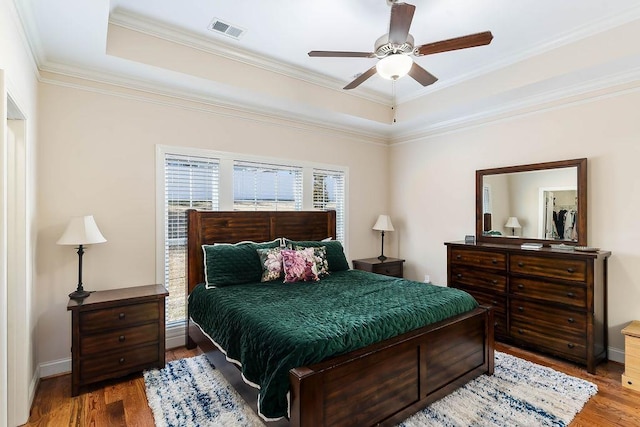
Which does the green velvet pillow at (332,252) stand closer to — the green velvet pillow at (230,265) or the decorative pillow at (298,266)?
the decorative pillow at (298,266)

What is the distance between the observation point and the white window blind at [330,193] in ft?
14.9

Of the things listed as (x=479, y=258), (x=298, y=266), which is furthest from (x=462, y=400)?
(x=298, y=266)

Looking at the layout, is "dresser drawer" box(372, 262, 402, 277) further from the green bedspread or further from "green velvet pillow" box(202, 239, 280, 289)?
"green velvet pillow" box(202, 239, 280, 289)

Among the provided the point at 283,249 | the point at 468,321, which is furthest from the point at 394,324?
the point at 283,249

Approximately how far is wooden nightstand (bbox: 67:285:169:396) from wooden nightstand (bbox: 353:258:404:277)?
262 cm

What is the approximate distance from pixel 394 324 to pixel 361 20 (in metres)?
2.35

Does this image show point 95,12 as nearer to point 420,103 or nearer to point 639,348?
point 420,103

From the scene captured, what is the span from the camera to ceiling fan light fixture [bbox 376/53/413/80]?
227cm

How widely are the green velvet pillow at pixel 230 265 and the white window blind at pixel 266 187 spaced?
2.10ft

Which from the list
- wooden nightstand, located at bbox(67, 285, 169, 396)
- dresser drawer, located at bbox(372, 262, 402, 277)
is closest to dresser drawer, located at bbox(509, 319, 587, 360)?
dresser drawer, located at bbox(372, 262, 402, 277)

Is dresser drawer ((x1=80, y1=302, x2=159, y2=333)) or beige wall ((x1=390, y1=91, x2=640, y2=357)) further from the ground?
beige wall ((x1=390, y1=91, x2=640, y2=357))

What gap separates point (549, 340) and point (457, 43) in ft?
9.13

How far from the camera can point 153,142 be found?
3.29 metres

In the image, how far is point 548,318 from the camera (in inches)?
122
